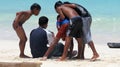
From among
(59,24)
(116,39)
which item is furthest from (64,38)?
(116,39)

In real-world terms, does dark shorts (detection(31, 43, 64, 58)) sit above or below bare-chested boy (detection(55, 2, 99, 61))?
below

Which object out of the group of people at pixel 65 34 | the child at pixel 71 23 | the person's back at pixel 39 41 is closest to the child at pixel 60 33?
the group of people at pixel 65 34

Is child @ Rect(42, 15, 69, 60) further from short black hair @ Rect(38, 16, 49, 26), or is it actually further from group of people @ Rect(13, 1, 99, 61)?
short black hair @ Rect(38, 16, 49, 26)

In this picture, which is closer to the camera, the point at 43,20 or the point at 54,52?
the point at 43,20

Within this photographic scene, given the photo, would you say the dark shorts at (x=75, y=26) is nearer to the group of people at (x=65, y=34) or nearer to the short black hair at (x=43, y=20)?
the group of people at (x=65, y=34)

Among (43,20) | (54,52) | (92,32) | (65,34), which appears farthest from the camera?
(92,32)

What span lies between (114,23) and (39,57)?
2921 centimetres

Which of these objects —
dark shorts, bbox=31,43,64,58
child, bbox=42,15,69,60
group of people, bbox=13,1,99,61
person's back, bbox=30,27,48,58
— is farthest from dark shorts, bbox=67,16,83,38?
person's back, bbox=30,27,48,58

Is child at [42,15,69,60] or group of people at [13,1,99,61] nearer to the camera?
group of people at [13,1,99,61]

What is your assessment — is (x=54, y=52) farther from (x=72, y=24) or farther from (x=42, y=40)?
(x=72, y=24)

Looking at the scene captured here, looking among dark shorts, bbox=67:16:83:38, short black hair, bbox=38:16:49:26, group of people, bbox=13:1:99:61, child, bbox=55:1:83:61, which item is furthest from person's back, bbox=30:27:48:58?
dark shorts, bbox=67:16:83:38

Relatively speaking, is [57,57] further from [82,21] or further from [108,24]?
[108,24]

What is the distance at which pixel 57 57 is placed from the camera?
1180cm

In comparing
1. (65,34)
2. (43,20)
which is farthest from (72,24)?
(43,20)
